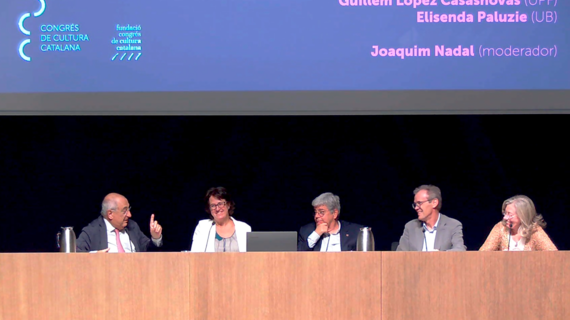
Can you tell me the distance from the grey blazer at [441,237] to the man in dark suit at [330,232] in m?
0.28

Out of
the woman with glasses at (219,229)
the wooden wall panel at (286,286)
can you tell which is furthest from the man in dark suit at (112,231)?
the wooden wall panel at (286,286)

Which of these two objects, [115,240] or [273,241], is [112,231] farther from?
[273,241]

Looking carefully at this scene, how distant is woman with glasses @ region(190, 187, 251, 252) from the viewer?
404 cm

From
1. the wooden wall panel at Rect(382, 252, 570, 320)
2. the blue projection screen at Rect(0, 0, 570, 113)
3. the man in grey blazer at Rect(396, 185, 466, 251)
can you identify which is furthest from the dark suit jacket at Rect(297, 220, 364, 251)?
the wooden wall panel at Rect(382, 252, 570, 320)

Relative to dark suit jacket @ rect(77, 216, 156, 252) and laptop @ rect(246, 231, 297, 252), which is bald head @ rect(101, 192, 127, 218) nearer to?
dark suit jacket @ rect(77, 216, 156, 252)

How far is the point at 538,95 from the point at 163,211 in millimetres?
2633

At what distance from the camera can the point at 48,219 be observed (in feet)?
16.1

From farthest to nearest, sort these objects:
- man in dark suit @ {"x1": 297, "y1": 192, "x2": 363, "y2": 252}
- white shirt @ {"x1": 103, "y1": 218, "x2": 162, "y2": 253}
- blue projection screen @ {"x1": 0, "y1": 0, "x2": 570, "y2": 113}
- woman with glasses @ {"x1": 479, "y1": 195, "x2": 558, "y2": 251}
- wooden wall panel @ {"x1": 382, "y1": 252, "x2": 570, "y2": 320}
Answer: man in dark suit @ {"x1": 297, "y1": 192, "x2": 363, "y2": 252}, white shirt @ {"x1": 103, "y1": 218, "x2": 162, "y2": 253}, blue projection screen @ {"x1": 0, "y1": 0, "x2": 570, "y2": 113}, woman with glasses @ {"x1": 479, "y1": 195, "x2": 558, "y2": 251}, wooden wall panel @ {"x1": 382, "y1": 252, "x2": 570, "y2": 320}

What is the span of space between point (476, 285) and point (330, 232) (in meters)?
1.57

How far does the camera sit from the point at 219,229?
410 cm

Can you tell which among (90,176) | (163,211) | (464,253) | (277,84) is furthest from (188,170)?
(464,253)

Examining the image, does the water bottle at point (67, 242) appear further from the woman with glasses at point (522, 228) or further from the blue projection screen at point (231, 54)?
the woman with glasses at point (522, 228)

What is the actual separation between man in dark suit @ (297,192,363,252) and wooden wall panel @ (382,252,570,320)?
1.41m

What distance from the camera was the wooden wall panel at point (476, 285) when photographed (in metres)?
2.53
